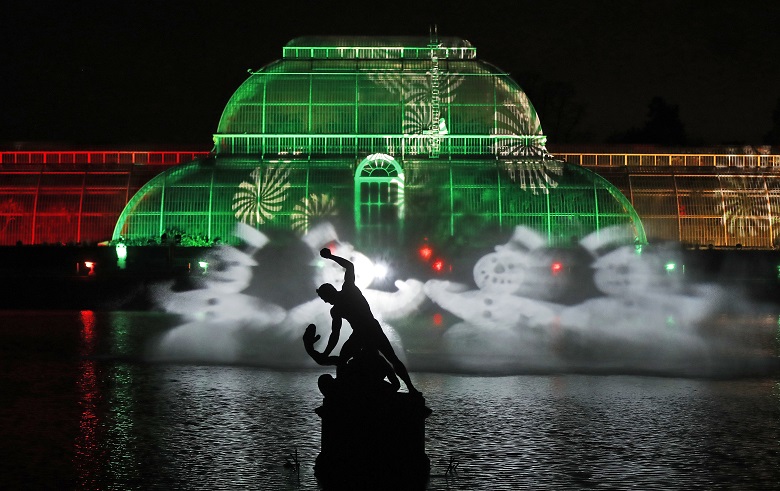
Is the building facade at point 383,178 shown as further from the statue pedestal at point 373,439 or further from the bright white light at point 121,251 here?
the statue pedestal at point 373,439

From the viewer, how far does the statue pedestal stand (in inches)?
711

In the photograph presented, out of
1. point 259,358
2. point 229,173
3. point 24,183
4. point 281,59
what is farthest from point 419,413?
point 24,183

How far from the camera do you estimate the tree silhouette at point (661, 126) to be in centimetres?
13350

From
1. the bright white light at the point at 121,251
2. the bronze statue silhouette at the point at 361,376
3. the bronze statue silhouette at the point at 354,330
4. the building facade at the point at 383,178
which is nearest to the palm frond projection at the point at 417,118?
Result: the building facade at the point at 383,178

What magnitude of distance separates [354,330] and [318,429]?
3.72 meters

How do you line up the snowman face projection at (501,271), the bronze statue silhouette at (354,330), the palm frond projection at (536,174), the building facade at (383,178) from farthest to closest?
the palm frond projection at (536,174) < the building facade at (383,178) < the snowman face projection at (501,271) < the bronze statue silhouette at (354,330)

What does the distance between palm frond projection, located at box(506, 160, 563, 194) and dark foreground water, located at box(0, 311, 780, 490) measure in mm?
43881

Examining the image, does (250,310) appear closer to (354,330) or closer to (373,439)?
(354,330)

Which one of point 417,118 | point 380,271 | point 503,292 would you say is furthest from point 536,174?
point 380,271

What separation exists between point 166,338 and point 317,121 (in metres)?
38.1

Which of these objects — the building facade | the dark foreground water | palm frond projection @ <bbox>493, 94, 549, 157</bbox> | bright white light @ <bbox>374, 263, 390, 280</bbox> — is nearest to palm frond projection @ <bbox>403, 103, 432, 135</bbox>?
the building facade

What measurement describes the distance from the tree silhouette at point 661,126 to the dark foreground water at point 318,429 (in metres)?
106

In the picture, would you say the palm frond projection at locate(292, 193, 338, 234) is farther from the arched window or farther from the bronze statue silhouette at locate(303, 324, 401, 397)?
the bronze statue silhouette at locate(303, 324, 401, 397)

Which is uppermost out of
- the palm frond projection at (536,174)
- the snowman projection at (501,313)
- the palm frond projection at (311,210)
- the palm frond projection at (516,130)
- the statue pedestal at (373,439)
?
the palm frond projection at (516,130)
